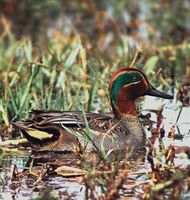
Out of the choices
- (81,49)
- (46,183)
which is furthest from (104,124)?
(46,183)

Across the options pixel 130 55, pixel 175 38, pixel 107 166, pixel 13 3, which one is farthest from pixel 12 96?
pixel 13 3

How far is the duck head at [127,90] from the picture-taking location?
319 inches

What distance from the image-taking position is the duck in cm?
764

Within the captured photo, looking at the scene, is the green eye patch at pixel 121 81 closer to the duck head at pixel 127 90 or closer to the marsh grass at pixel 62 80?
the duck head at pixel 127 90

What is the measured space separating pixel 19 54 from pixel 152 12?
3008 mm

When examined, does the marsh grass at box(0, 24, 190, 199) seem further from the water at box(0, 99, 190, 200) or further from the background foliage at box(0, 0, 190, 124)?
the water at box(0, 99, 190, 200)

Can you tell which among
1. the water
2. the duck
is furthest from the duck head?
the water

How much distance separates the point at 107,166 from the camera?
5.82 meters

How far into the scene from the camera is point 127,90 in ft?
26.9

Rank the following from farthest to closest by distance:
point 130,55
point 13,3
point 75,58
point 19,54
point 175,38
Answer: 1. point 13,3
2. point 175,38
3. point 19,54
4. point 130,55
5. point 75,58

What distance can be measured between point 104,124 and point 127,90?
508 millimetres

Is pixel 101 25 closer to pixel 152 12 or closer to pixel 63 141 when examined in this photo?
pixel 152 12

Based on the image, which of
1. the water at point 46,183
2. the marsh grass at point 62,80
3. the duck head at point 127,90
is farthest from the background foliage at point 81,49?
the water at point 46,183

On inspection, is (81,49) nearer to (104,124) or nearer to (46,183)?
(104,124)
